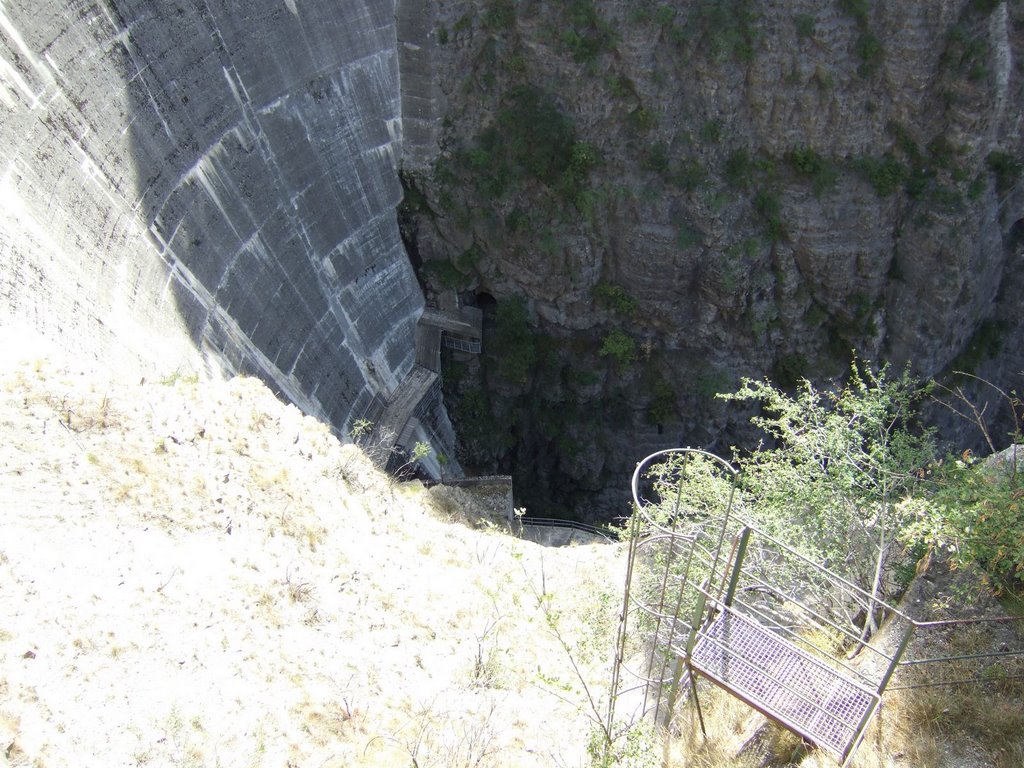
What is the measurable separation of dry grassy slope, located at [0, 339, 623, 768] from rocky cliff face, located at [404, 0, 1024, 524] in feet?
37.1

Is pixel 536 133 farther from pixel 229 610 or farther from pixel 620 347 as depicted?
pixel 229 610

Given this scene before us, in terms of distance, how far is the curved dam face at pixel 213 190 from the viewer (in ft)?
37.4

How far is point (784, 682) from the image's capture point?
6.62 m

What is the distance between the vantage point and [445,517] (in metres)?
14.8

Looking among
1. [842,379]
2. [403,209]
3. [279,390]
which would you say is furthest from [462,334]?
[842,379]

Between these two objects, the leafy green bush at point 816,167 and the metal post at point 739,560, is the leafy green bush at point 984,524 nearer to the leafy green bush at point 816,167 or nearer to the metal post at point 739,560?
the metal post at point 739,560

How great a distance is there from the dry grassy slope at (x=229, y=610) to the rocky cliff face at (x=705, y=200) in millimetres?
11319

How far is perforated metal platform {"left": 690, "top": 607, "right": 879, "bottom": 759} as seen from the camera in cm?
637

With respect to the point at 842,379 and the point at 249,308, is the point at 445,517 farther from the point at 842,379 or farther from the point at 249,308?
the point at 842,379

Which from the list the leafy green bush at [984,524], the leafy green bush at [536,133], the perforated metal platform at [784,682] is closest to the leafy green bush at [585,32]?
the leafy green bush at [536,133]

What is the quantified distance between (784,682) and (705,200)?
15.5m

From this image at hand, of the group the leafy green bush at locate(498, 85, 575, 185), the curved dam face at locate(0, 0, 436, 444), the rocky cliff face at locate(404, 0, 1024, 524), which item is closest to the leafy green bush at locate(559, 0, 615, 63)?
the rocky cliff face at locate(404, 0, 1024, 524)

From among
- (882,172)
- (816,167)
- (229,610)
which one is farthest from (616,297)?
(229,610)

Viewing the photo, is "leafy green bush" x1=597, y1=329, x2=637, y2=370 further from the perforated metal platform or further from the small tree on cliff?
the perforated metal platform
